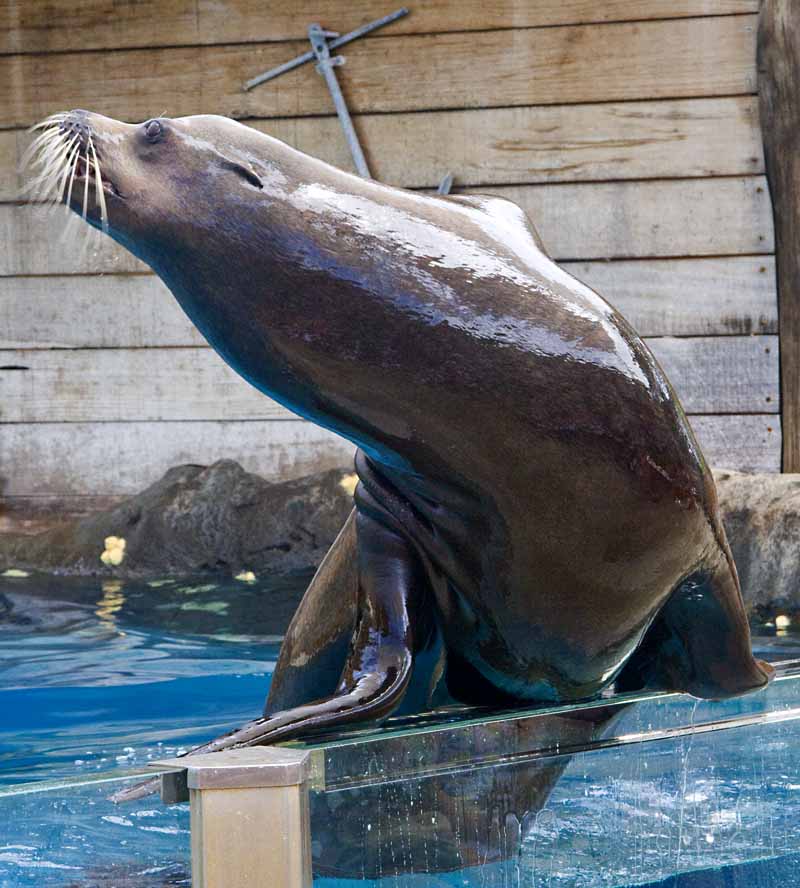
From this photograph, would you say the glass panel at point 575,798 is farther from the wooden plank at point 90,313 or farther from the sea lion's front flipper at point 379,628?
the wooden plank at point 90,313

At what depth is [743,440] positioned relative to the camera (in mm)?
6633

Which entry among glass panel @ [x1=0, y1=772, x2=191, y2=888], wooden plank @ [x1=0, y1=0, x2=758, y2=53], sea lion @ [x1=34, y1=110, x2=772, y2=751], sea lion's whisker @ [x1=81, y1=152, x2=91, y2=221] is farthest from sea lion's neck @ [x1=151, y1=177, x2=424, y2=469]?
wooden plank @ [x1=0, y1=0, x2=758, y2=53]

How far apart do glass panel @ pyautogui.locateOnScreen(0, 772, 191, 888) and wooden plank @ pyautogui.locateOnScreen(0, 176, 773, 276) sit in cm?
538

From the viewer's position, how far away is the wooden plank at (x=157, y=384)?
21.9 feet

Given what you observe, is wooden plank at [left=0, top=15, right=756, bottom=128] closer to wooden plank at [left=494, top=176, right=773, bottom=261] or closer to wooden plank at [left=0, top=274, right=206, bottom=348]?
wooden plank at [left=494, top=176, right=773, bottom=261]

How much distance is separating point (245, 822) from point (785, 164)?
554 centimetres

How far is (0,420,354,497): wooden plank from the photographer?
23.0ft

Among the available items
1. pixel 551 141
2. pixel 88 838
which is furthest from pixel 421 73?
pixel 88 838

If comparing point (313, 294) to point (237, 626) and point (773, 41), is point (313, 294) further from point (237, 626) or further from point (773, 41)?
point (773, 41)

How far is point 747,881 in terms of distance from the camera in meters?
1.92

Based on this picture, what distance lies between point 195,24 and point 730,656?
567 cm

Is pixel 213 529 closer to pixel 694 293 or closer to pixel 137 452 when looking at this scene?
pixel 137 452

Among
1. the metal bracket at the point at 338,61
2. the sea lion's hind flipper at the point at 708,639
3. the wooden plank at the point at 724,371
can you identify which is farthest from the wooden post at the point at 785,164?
the sea lion's hind flipper at the point at 708,639

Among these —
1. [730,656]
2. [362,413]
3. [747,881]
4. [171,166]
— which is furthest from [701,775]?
[171,166]
